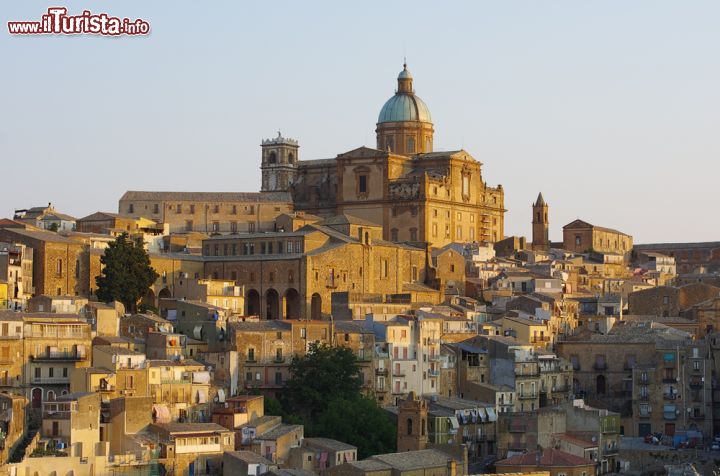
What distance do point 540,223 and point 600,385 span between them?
35.1 meters

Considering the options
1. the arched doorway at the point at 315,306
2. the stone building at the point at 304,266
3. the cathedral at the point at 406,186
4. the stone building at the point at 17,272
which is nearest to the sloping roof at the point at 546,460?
the stone building at the point at 304,266

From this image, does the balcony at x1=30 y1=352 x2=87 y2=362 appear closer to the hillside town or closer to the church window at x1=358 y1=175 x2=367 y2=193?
the hillside town

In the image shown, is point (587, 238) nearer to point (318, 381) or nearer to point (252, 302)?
point (252, 302)

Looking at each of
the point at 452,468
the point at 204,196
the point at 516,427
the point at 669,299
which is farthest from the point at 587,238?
the point at 452,468

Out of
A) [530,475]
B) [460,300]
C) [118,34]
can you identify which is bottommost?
[530,475]

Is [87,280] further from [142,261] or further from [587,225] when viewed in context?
[587,225]

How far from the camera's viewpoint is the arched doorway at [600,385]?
254 feet

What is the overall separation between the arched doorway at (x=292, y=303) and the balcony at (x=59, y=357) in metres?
17.2

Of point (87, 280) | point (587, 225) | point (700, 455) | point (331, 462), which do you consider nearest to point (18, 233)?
point (87, 280)

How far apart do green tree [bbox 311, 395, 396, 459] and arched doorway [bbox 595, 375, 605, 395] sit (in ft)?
49.3

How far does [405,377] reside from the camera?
70500mm

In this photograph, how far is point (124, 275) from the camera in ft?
249

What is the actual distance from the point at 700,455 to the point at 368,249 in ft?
68.1

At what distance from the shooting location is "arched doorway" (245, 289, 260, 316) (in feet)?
269
